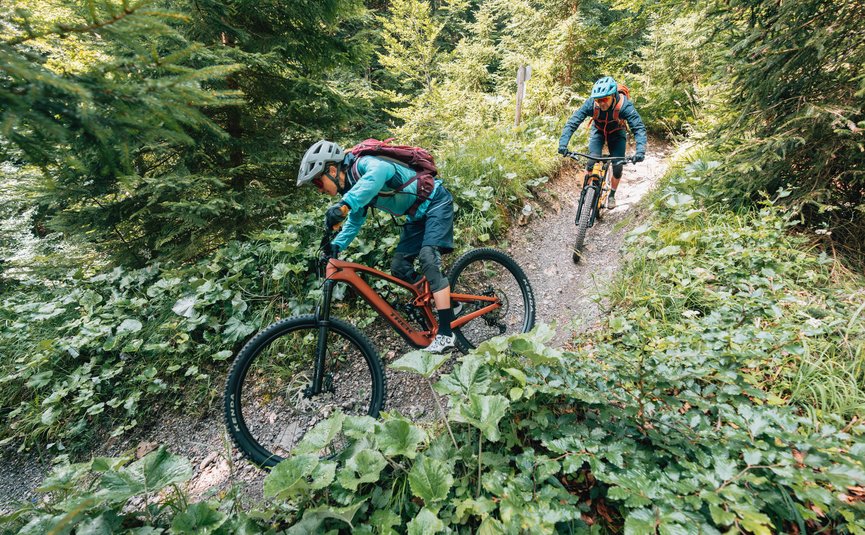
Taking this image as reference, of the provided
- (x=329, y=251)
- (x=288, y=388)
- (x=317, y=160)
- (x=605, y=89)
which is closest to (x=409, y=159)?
(x=317, y=160)

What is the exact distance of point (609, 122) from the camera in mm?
5891

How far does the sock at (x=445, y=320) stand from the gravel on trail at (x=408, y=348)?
0.54 m

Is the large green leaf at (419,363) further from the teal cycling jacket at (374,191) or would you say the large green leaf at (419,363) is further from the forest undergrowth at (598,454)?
the teal cycling jacket at (374,191)

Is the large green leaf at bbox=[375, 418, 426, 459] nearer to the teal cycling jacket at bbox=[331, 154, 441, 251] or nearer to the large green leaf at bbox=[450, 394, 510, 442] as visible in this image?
the large green leaf at bbox=[450, 394, 510, 442]

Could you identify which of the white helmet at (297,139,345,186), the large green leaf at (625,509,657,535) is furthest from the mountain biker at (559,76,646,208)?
the large green leaf at (625,509,657,535)

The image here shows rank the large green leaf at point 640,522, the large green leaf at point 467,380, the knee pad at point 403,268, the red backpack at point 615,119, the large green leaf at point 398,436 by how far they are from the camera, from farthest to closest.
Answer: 1. the red backpack at point 615,119
2. the knee pad at point 403,268
3. the large green leaf at point 467,380
4. the large green leaf at point 398,436
5. the large green leaf at point 640,522

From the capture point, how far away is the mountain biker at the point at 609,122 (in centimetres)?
550

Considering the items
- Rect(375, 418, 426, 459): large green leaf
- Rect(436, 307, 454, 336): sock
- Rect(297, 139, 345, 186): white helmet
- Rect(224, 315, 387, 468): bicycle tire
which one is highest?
Rect(297, 139, 345, 186): white helmet

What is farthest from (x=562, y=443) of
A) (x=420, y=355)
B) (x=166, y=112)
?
(x=166, y=112)

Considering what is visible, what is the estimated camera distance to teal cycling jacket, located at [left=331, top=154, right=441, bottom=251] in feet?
9.98

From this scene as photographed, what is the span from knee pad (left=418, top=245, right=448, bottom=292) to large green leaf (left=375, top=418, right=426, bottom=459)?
1714 millimetres

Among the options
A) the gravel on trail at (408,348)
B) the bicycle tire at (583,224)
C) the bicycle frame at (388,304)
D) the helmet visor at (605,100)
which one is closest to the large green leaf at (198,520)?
the gravel on trail at (408,348)

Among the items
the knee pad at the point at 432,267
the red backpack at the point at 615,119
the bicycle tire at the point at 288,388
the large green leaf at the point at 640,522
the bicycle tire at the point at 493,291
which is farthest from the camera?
the red backpack at the point at 615,119

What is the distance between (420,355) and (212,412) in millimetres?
2821
